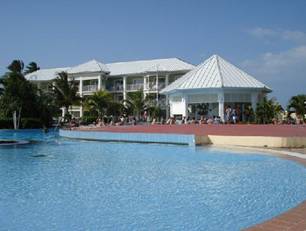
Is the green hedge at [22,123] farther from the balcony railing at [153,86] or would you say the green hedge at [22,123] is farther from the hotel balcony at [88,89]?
the balcony railing at [153,86]

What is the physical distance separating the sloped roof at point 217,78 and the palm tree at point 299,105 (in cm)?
594

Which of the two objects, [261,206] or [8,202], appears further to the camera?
[8,202]

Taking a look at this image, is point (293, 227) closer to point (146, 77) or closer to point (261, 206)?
point (261, 206)

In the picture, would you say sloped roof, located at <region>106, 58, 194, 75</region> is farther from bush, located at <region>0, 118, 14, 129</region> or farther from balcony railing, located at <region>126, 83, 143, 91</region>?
bush, located at <region>0, 118, 14, 129</region>

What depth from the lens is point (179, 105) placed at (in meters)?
35.6

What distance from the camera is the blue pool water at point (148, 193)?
21.9ft

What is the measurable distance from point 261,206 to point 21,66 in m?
70.0

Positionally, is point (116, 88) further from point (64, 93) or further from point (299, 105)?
point (299, 105)

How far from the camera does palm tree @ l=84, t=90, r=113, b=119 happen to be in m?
47.2

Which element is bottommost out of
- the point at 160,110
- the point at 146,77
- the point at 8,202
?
the point at 8,202

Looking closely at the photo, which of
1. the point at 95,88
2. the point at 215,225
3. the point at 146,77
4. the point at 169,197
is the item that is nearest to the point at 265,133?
the point at 169,197

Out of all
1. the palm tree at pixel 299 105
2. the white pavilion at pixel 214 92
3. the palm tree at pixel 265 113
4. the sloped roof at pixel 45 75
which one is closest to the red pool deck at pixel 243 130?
the palm tree at pixel 265 113

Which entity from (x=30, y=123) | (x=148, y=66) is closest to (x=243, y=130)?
(x=30, y=123)

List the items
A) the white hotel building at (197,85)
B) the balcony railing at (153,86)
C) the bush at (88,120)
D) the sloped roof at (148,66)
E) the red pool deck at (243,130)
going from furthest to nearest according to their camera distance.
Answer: the balcony railing at (153,86) → the sloped roof at (148,66) → the bush at (88,120) → the white hotel building at (197,85) → the red pool deck at (243,130)
